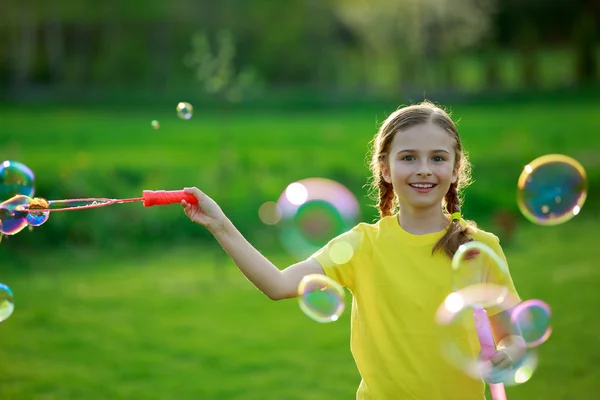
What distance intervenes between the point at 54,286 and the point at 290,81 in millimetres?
12814

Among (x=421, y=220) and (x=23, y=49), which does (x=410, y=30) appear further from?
(x=421, y=220)

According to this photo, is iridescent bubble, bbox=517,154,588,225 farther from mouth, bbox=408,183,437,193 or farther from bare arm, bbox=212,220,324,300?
bare arm, bbox=212,220,324,300

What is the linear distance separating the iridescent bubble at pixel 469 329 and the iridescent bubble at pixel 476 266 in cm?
2

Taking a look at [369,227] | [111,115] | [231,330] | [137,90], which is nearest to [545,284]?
[231,330]

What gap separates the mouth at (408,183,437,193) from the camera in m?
2.42

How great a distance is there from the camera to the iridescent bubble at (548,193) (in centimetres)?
349

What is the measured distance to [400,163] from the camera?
2.44 m

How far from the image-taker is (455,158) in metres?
2.53

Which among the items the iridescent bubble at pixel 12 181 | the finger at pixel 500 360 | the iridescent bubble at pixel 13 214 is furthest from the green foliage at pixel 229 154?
the finger at pixel 500 360

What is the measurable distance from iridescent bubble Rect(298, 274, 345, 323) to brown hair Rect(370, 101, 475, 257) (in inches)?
11.4

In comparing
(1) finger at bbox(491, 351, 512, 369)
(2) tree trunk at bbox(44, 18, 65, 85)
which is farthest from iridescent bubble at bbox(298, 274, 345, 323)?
(2) tree trunk at bbox(44, 18, 65, 85)

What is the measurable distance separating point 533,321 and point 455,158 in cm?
57

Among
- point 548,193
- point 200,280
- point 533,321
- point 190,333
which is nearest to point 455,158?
point 533,321

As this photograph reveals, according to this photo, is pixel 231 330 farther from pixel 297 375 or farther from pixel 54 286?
pixel 54 286
